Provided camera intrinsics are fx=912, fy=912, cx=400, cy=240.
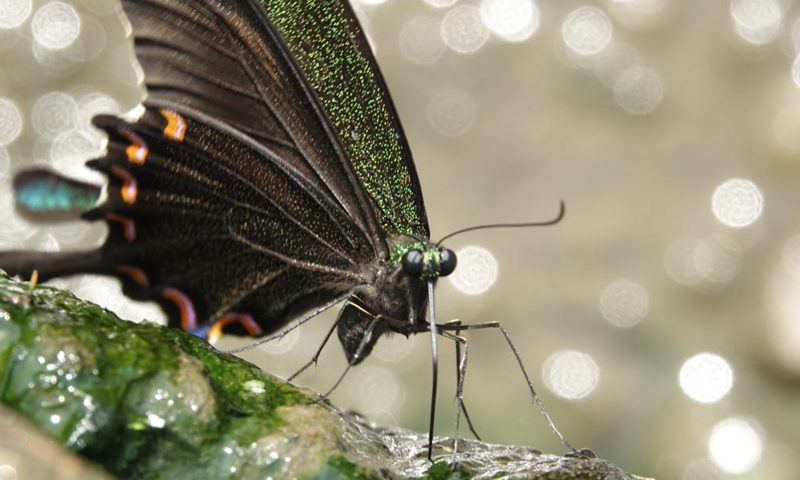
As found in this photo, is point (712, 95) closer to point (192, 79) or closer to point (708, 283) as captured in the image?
point (708, 283)

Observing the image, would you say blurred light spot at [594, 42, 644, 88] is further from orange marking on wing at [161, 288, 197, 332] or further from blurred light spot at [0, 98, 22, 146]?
orange marking on wing at [161, 288, 197, 332]

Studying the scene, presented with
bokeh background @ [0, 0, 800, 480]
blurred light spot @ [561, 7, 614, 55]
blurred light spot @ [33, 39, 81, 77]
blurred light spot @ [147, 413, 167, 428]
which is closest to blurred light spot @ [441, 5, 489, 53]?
bokeh background @ [0, 0, 800, 480]

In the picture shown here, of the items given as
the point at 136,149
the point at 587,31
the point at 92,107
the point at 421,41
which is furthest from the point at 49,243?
the point at 587,31

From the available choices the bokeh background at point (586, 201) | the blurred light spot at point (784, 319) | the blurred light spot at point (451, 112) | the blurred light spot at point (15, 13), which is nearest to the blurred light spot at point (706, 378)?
the bokeh background at point (586, 201)

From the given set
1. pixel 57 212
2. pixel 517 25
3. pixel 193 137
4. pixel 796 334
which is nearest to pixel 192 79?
pixel 193 137

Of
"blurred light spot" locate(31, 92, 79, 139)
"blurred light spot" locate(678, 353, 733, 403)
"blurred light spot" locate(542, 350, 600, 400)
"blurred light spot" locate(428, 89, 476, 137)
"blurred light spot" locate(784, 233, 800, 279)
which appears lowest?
"blurred light spot" locate(542, 350, 600, 400)

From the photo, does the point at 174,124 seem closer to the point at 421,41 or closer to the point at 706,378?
the point at 706,378

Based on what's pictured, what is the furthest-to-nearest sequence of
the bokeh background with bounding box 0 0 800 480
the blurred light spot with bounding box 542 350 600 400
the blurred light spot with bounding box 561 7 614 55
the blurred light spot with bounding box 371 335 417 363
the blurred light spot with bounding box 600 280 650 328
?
1. the blurred light spot with bounding box 561 7 614 55
2. the blurred light spot with bounding box 371 335 417 363
3. the blurred light spot with bounding box 600 280 650 328
4. the blurred light spot with bounding box 542 350 600 400
5. the bokeh background with bounding box 0 0 800 480
